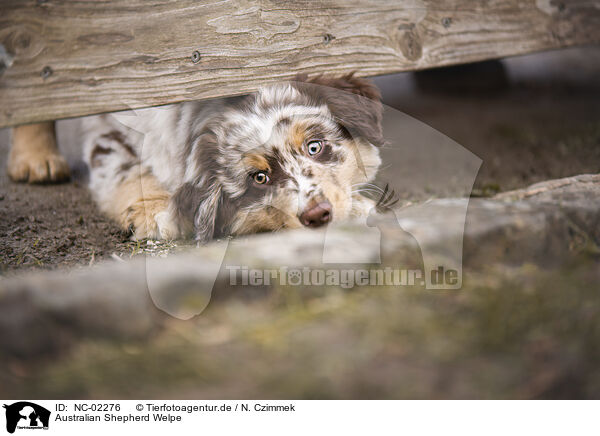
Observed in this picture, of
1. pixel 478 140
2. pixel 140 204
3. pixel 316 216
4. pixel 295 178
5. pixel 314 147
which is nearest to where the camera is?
pixel 316 216

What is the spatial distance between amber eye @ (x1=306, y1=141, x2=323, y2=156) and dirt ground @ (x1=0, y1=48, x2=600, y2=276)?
39.1 inches

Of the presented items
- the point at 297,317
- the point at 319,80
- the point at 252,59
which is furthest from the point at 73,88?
the point at 297,317

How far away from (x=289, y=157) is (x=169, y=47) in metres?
1.03

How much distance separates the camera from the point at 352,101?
291 cm

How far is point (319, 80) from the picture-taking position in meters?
2.93

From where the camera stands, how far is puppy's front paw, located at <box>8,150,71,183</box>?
3.77 meters

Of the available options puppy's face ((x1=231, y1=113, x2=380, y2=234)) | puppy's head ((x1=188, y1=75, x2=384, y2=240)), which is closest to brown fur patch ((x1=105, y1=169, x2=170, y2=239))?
puppy's head ((x1=188, y1=75, x2=384, y2=240))

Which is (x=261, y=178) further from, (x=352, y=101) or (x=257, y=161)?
(x=352, y=101)

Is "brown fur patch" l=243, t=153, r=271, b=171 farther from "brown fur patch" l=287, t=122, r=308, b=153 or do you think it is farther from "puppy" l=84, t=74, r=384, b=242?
"brown fur patch" l=287, t=122, r=308, b=153

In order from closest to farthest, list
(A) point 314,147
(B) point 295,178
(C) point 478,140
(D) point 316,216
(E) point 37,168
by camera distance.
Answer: (D) point 316,216 → (B) point 295,178 → (A) point 314,147 → (E) point 37,168 → (C) point 478,140

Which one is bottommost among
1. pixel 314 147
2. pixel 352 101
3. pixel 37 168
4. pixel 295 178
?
pixel 295 178
